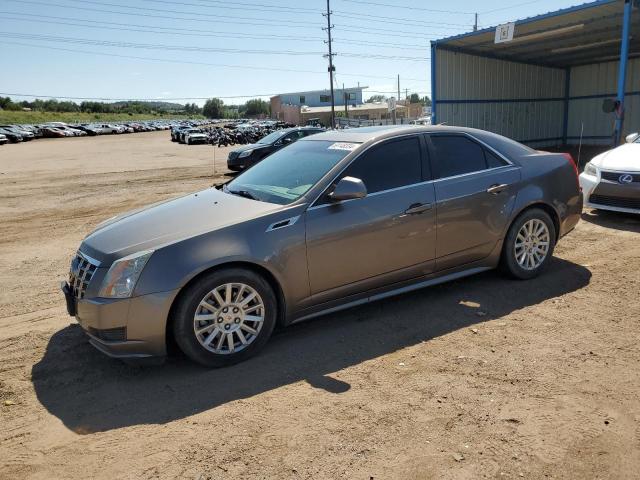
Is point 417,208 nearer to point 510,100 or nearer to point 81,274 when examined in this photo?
point 81,274

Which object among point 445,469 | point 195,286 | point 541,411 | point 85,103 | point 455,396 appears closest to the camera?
point 445,469

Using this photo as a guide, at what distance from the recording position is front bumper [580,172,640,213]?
7184 millimetres

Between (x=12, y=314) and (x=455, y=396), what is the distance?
4.23 m

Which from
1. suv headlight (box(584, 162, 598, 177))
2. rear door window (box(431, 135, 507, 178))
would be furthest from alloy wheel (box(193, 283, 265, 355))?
suv headlight (box(584, 162, 598, 177))

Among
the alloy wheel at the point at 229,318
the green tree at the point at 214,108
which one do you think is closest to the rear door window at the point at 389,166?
the alloy wheel at the point at 229,318

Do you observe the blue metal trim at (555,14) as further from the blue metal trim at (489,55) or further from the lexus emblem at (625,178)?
the lexus emblem at (625,178)

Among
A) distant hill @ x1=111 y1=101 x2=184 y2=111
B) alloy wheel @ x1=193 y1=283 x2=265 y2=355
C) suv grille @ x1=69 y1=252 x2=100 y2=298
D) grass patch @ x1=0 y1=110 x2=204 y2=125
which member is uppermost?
distant hill @ x1=111 y1=101 x2=184 y2=111

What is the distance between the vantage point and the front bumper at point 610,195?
283 inches

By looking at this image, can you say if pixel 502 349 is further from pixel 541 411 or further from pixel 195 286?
pixel 195 286

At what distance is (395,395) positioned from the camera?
10.9 feet

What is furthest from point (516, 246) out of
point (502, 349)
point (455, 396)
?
point (455, 396)

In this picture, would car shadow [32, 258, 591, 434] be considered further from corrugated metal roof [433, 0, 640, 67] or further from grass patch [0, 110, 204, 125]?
grass patch [0, 110, 204, 125]

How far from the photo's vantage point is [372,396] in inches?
131

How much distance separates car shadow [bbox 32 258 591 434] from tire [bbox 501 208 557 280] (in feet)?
0.62
